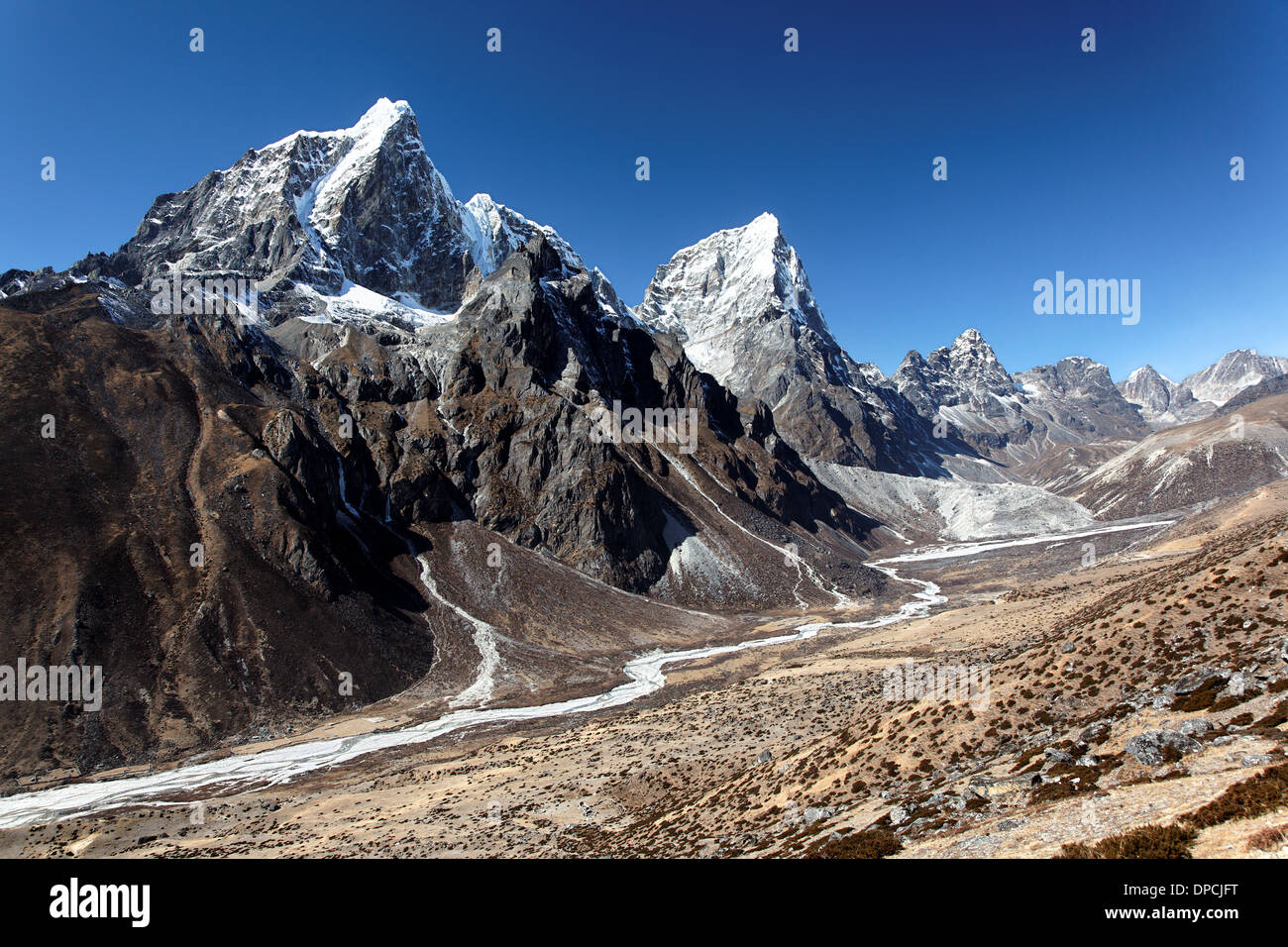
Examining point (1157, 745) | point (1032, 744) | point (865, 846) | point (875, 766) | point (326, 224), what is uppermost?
point (326, 224)

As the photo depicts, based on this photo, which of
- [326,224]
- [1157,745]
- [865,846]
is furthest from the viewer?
[326,224]

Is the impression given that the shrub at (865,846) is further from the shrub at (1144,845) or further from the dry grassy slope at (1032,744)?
the shrub at (1144,845)

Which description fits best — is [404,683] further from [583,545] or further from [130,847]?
[583,545]

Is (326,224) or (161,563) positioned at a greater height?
(326,224)

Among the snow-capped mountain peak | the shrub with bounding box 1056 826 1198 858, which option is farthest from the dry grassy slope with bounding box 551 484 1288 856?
the snow-capped mountain peak

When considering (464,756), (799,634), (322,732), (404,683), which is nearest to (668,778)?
(464,756)

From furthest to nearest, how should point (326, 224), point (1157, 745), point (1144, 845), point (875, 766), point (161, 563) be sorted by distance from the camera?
1. point (326, 224)
2. point (161, 563)
3. point (875, 766)
4. point (1157, 745)
5. point (1144, 845)

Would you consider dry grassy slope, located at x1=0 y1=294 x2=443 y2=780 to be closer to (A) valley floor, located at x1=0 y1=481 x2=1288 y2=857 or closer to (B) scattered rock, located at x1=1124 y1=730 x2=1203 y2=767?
(A) valley floor, located at x1=0 y1=481 x2=1288 y2=857

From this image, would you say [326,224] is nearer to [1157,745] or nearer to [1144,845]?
[1157,745]

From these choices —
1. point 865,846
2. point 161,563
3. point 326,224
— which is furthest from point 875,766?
point 326,224

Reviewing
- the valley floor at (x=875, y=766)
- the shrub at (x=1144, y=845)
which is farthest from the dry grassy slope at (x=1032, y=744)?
the shrub at (x=1144, y=845)
